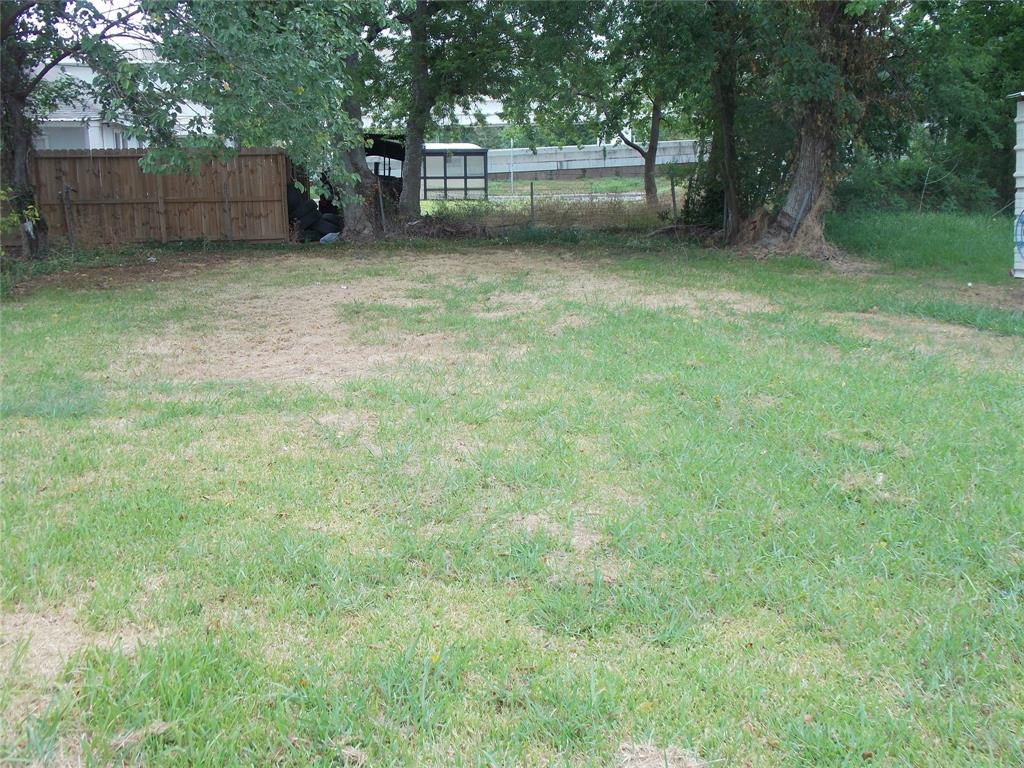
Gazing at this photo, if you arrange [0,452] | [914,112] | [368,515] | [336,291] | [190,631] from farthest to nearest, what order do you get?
[914,112] → [336,291] → [0,452] → [368,515] → [190,631]

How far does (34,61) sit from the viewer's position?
43.7 ft

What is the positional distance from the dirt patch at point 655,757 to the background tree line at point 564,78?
8076mm

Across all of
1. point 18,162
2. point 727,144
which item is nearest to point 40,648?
point 18,162

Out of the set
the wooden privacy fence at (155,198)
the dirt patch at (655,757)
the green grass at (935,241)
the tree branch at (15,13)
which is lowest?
the dirt patch at (655,757)

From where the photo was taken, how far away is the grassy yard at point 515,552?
9.01ft

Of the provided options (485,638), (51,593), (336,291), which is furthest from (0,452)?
(336,291)

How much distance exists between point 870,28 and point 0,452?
548 inches

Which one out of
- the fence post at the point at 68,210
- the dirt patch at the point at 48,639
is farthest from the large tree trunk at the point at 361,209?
the dirt patch at the point at 48,639

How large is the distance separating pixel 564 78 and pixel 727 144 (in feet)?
11.5

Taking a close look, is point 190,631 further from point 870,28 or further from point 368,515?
point 870,28

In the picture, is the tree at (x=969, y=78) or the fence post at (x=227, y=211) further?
the fence post at (x=227, y=211)

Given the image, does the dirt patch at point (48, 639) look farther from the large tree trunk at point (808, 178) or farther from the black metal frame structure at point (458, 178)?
the black metal frame structure at point (458, 178)

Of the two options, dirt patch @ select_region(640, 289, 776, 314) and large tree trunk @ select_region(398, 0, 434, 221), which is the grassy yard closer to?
dirt patch @ select_region(640, 289, 776, 314)

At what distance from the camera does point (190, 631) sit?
126 inches
